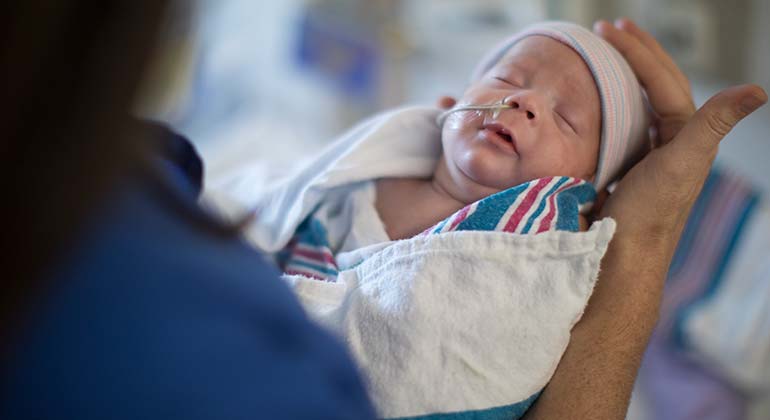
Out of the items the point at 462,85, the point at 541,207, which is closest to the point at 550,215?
the point at 541,207

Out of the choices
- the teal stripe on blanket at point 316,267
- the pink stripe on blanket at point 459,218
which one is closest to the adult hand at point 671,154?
the pink stripe on blanket at point 459,218

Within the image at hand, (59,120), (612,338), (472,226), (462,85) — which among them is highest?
(59,120)

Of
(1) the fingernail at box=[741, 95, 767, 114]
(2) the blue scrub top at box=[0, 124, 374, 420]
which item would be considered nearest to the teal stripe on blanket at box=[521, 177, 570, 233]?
(1) the fingernail at box=[741, 95, 767, 114]

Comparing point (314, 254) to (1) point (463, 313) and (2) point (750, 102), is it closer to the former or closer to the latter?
(1) point (463, 313)

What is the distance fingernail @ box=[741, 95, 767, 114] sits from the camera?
2.66 feet

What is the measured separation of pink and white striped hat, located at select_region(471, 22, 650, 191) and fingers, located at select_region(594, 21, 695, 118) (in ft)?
0.05

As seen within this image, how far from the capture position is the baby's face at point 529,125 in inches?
35.6

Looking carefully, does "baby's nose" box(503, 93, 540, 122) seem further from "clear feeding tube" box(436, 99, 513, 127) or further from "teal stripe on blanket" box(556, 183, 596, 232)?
"teal stripe on blanket" box(556, 183, 596, 232)

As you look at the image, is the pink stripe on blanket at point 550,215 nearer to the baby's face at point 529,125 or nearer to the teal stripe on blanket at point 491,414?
the baby's face at point 529,125

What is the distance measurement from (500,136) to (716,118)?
0.88ft

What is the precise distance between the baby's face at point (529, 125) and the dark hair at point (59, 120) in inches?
21.9

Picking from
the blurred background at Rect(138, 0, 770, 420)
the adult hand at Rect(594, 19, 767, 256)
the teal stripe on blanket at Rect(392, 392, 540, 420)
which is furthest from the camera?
the blurred background at Rect(138, 0, 770, 420)

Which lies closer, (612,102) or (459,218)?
(459,218)

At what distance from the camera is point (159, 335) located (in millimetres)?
479
